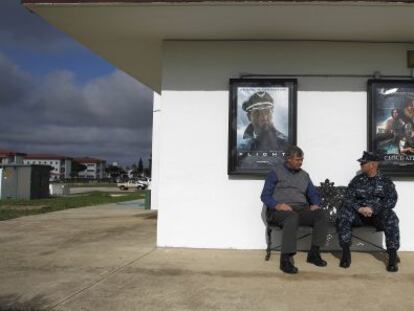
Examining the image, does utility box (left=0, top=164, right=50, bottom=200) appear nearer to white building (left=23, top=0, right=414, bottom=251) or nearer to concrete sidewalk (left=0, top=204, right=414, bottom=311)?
concrete sidewalk (left=0, top=204, right=414, bottom=311)

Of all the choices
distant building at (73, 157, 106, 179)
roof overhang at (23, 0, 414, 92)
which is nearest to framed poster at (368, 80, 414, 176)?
roof overhang at (23, 0, 414, 92)

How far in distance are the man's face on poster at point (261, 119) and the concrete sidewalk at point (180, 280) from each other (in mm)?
1730

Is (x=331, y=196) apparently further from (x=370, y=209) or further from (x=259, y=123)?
(x=259, y=123)

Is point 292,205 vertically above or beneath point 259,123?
beneath

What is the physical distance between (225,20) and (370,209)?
9.52 ft

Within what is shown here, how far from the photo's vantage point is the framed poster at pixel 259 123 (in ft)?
23.9

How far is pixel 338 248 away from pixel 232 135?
217 cm

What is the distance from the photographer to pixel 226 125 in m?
7.41

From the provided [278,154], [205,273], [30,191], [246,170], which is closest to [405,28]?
[278,154]

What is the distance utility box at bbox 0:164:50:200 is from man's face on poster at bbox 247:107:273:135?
22.3 m

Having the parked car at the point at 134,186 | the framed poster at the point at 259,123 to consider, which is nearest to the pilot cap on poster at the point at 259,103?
the framed poster at the point at 259,123

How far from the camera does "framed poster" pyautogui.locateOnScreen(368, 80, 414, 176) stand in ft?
23.6

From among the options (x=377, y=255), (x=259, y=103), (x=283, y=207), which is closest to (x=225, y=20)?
(x=259, y=103)

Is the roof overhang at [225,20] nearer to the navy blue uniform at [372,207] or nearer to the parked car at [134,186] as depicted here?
the navy blue uniform at [372,207]
